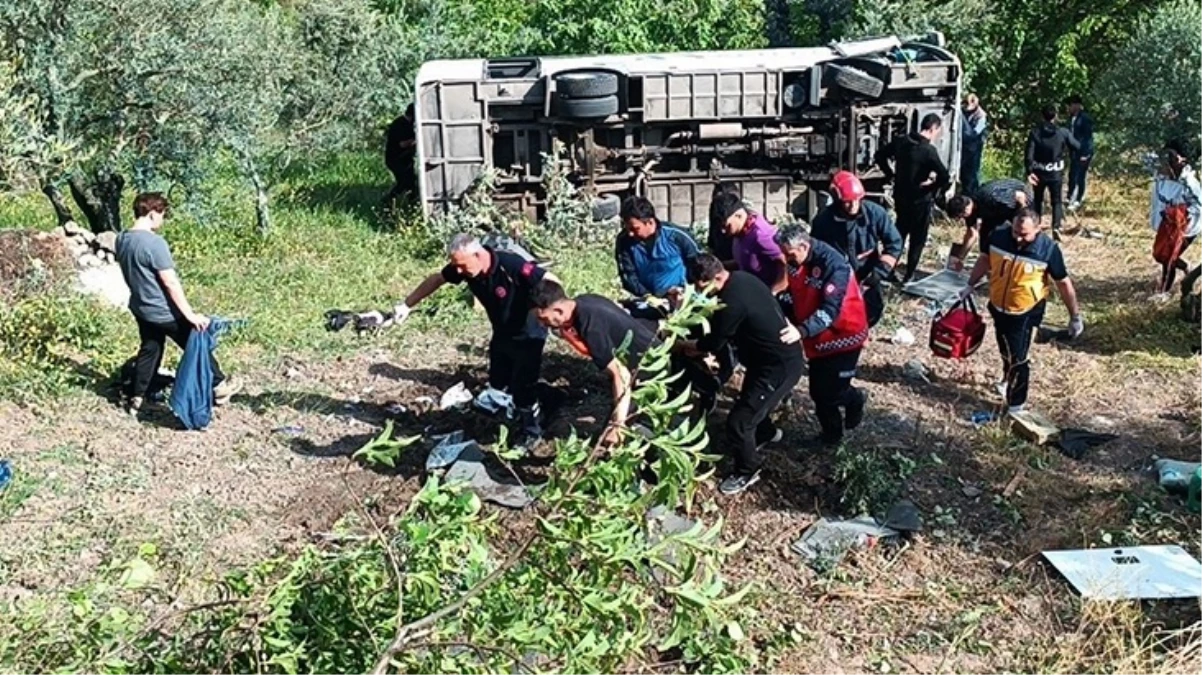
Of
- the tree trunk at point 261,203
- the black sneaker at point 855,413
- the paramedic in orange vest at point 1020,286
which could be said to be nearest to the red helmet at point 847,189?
the paramedic in orange vest at point 1020,286

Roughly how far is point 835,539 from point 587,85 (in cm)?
689

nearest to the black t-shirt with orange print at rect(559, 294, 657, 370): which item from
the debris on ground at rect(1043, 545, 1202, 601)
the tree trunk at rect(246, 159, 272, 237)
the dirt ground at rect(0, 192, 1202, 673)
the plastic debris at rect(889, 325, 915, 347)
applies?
the dirt ground at rect(0, 192, 1202, 673)

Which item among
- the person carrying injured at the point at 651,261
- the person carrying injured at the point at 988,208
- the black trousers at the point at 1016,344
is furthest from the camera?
the person carrying injured at the point at 988,208

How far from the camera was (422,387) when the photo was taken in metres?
8.59

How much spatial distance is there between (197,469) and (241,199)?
6.64 m

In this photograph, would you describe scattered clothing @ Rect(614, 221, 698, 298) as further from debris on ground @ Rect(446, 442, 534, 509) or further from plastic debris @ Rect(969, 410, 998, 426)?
plastic debris @ Rect(969, 410, 998, 426)

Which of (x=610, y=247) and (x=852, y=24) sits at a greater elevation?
(x=852, y=24)

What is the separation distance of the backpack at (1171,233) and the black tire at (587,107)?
17.0 feet

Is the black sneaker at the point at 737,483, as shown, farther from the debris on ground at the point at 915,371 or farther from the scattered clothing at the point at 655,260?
the debris on ground at the point at 915,371

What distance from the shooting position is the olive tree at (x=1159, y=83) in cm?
1391

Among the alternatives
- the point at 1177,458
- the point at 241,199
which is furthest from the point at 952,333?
the point at 241,199

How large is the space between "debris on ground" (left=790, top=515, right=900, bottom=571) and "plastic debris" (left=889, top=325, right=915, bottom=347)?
3113 millimetres

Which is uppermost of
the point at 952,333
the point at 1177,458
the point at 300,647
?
the point at 300,647

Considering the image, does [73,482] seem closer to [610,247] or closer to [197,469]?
[197,469]
